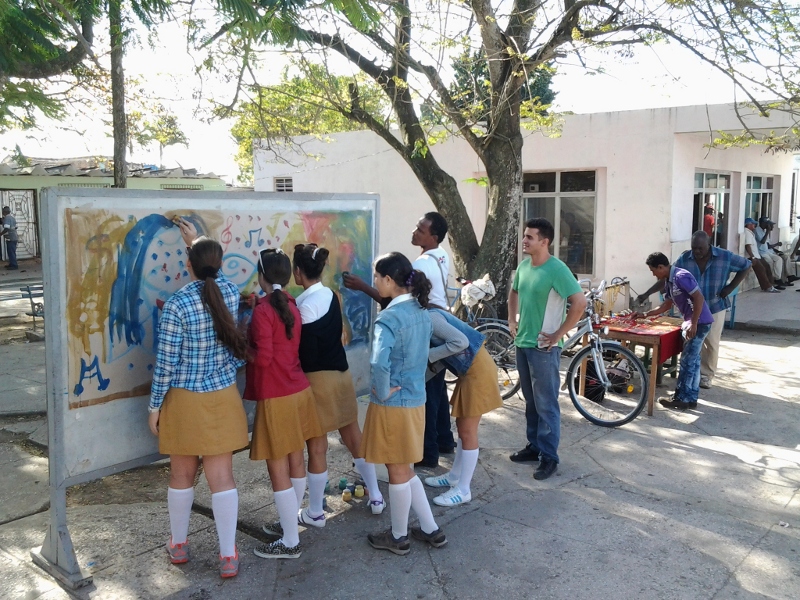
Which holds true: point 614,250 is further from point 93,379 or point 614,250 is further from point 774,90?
point 93,379

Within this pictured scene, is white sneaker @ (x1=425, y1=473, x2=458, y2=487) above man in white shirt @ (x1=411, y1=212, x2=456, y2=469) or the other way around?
the other way around

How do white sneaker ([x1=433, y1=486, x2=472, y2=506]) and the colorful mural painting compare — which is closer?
the colorful mural painting

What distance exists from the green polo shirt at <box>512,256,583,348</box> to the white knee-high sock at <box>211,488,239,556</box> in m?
2.37

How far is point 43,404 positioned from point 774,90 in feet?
27.0

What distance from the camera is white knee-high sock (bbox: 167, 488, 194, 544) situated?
12.3 feet

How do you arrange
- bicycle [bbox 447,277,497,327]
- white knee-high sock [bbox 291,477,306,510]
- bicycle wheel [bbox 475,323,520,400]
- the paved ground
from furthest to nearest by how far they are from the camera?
bicycle [bbox 447,277,497,327] < bicycle wheel [bbox 475,323,520,400] < white knee-high sock [bbox 291,477,306,510] < the paved ground

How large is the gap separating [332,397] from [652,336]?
3.65 metres

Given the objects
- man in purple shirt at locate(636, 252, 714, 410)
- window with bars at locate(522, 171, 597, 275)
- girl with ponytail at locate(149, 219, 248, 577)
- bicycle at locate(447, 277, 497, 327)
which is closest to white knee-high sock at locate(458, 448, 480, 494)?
girl with ponytail at locate(149, 219, 248, 577)

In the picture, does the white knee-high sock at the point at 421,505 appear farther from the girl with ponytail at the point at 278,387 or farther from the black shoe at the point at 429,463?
the black shoe at the point at 429,463

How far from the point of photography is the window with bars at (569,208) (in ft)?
44.5

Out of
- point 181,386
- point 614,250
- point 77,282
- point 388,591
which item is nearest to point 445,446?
point 388,591

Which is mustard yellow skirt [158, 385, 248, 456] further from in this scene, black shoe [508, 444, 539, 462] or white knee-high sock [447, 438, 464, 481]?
black shoe [508, 444, 539, 462]

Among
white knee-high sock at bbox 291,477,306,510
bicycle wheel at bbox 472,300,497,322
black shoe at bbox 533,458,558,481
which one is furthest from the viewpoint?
bicycle wheel at bbox 472,300,497,322

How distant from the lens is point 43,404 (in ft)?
23.2
